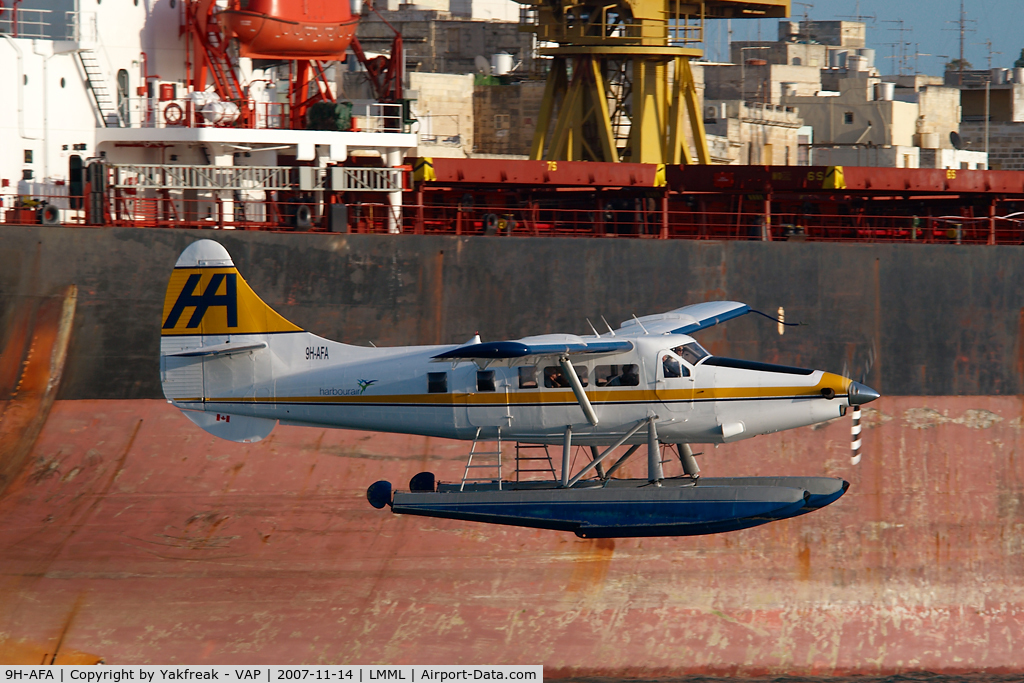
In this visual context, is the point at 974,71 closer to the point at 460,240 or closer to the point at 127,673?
the point at 460,240

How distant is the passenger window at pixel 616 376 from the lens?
19.0 meters

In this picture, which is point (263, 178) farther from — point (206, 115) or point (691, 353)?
point (691, 353)

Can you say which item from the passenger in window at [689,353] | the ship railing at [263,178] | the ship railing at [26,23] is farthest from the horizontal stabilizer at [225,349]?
the ship railing at [26,23]

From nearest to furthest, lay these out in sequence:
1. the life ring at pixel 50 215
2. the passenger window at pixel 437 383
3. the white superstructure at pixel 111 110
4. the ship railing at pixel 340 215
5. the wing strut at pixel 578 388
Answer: the wing strut at pixel 578 388 → the passenger window at pixel 437 383 → the life ring at pixel 50 215 → the ship railing at pixel 340 215 → the white superstructure at pixel 111 110

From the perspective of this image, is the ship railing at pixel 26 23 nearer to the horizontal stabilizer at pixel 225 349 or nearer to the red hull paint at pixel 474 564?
the red hull paint at pixel 474 564

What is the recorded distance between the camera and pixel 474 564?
2489 cm

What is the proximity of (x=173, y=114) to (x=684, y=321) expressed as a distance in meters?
16.9

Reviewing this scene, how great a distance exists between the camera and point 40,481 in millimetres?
25172

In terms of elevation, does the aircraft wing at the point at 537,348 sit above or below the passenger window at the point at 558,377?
above

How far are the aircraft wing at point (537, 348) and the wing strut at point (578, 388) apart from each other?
29 centimetres

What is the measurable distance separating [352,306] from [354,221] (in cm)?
459

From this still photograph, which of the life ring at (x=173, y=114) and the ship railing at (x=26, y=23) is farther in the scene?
the life ring at (x=173, y=114)

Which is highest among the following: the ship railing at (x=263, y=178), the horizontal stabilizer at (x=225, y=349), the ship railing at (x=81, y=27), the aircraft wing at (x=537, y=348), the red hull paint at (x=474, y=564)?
the ship railing at (x=81, y=27)

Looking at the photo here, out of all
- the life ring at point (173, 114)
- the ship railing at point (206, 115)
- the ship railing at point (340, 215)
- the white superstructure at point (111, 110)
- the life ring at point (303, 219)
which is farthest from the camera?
the life ring at point (173, 114)
